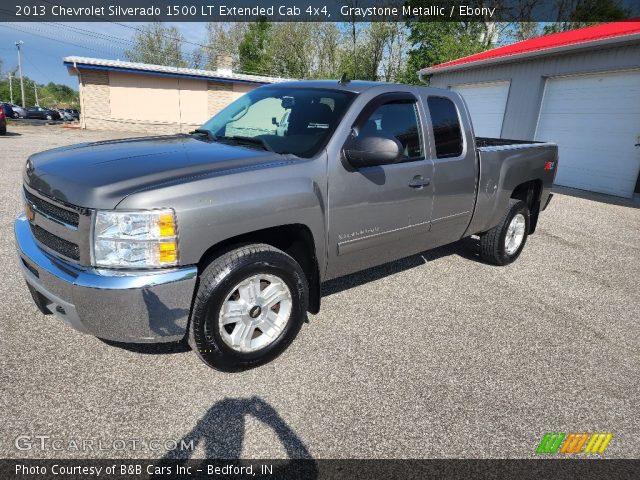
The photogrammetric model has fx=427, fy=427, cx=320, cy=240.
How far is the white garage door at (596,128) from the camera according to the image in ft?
33.0

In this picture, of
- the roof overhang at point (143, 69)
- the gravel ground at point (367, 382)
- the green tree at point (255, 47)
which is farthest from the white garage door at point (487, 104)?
the green tree at point (255, 47)

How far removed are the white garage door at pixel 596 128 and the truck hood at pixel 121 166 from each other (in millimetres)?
10607

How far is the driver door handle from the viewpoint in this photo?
11.4ft

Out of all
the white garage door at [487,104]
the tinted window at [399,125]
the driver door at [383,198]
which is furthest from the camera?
the white garage door at [487,104]

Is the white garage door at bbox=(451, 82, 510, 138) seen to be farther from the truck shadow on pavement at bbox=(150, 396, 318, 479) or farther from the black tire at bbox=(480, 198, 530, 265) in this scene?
the truck shadow on pavement at bbox=(150, 396, 318, 479)

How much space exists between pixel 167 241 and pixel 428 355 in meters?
1.96

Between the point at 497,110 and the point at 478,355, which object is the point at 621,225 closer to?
the point at 478,355

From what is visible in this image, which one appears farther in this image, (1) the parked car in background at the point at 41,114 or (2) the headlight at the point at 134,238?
(1) the parked car in background at the point at 41,114

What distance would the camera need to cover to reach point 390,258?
3.66 metres

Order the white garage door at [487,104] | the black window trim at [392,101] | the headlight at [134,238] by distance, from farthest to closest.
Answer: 1. the white garage door at [487,104]
2. the black window trim at [392,101]
3. the headlight at [134,238]

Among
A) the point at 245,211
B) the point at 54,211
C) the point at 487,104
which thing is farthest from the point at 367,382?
the point at 487,104

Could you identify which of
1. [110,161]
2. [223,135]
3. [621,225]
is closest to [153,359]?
[110,161]

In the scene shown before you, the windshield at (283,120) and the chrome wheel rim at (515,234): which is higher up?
the windshield at (283,120)

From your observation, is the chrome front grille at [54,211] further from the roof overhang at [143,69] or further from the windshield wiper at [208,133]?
the roof overhang at [143,69]
